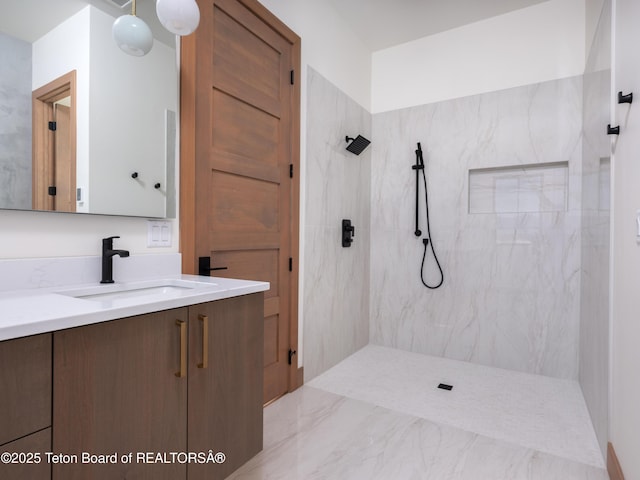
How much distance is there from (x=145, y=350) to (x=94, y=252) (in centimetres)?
63

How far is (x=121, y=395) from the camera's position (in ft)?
3.36

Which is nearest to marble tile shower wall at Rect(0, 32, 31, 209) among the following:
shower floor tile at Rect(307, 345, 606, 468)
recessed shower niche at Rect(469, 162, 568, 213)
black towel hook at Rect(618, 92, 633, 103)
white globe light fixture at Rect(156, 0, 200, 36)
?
white globe light fixture at Rect(156, 0, 200, 36)

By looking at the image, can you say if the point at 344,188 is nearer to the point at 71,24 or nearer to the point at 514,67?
the point at 514,67

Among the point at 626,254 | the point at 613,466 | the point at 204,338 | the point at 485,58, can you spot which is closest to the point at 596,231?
the point at 626,254

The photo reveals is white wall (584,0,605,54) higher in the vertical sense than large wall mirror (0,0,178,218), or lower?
higher

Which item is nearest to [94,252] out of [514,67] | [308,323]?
[308,323]

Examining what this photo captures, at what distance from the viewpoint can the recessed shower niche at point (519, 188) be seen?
2.79 m

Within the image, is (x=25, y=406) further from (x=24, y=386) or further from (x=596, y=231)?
(x=596, y=231)

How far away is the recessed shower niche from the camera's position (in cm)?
279

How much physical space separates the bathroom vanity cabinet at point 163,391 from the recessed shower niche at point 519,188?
7.75 ft

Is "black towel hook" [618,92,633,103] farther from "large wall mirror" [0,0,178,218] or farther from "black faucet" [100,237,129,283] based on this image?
"black faucet" [100,237,129,283]

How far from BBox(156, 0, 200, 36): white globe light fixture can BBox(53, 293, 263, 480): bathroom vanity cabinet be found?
105 centimetres

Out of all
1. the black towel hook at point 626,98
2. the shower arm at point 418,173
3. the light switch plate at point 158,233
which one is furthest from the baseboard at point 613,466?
the light switch plate at point 158,233

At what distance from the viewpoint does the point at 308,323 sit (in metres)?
2.64
